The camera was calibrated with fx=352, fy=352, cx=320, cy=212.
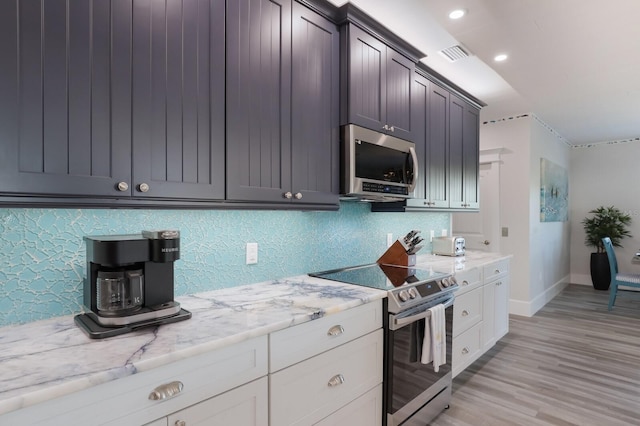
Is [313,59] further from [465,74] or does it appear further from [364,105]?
[465,74]

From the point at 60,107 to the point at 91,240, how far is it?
0.46 meters

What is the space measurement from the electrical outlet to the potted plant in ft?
22.0

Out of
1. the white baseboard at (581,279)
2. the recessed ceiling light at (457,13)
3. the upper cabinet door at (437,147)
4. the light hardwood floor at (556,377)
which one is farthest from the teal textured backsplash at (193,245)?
the white baseboard at (581,279)

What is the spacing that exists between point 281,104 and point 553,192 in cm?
551

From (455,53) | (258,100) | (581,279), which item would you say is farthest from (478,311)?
(581,279)

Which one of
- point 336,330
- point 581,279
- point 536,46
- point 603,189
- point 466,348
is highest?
point 536,46

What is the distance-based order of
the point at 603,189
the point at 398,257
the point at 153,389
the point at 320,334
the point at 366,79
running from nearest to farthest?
the point at 153,389, the point at 320,334, the point at 366,79, the point at 398,257, the point at 603,189

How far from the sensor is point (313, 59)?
79.1 inches

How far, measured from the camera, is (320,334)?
156 centimetres

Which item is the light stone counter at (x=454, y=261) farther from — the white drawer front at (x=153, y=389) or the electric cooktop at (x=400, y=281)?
the white drawer front at (x=153, y=389)

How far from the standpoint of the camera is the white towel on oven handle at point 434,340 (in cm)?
210

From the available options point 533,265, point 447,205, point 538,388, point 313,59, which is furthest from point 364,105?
point 533,265

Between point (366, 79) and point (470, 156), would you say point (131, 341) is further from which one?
point (470, 156)

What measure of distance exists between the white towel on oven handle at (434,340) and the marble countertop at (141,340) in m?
0.45
